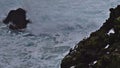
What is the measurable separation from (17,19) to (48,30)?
2044mm

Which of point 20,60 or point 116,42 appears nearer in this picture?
point 116,42

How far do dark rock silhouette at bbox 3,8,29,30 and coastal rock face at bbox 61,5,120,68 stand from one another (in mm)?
8167

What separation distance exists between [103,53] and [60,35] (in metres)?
7.97

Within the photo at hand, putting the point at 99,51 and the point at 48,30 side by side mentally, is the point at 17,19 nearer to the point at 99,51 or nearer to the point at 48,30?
the point at 48,30

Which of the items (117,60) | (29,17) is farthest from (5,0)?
(117,60)

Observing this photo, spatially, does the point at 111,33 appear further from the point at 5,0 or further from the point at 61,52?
the point at 5,0

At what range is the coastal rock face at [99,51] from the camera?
9.49 meters

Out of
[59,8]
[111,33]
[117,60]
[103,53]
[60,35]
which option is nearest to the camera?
[117,60]

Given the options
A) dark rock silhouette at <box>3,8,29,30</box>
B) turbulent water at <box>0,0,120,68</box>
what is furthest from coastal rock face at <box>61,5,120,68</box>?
dark rock silhouette at <box>3,8,29,30</box>

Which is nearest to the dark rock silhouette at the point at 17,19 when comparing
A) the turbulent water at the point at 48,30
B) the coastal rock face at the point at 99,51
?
the turbulent water at the point at 48,30

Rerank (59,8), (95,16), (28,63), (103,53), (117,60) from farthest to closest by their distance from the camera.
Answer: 1. (59,8)
2. (95,16)
3. (28,63)
4. (103,53)
5. (117,60)

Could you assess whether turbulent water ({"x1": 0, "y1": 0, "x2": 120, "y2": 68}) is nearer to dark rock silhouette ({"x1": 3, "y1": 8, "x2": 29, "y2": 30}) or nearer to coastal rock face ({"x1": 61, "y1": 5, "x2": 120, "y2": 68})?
dark rock silhouette ({"x1": 3, "y1": 8, "x2": 29, "y2": 30})

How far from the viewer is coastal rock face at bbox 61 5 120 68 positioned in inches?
374

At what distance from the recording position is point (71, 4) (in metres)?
21.7
